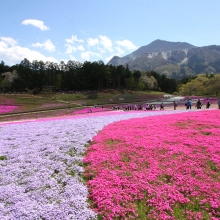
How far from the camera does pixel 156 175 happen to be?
31.6 feet

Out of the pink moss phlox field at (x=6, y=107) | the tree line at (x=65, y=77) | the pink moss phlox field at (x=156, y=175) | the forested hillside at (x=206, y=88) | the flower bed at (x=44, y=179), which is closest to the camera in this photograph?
the flower bed at (x=44, y=179)

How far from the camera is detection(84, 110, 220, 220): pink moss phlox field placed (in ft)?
24.3

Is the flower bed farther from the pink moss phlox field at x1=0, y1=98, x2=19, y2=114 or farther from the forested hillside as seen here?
the forested hillside

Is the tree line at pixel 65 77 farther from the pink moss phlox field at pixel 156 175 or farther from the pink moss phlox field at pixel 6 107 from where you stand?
the pink moss phlox field at pixel 156 175

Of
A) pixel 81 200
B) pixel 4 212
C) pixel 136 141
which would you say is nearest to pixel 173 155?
pixel 136 141

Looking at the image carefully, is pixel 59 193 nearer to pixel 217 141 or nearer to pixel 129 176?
pixel 129 176

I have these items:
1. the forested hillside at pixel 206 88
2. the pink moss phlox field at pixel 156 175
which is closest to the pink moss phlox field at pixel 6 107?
the pink moss phlox field at pixel 156 175

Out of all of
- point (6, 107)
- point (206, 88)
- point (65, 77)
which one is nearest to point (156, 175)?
point (6, 107)

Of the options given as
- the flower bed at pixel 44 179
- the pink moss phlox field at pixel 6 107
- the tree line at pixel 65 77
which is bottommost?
the flower bed at pixel 44 179

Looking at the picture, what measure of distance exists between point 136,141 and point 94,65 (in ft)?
335

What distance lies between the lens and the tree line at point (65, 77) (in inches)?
3976

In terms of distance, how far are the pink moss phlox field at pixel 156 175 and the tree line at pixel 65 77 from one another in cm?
8764

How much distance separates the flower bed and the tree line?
277 feet

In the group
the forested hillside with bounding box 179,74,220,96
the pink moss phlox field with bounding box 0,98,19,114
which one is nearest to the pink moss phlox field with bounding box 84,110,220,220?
the pink moss phlox field with bounding box 0,98,19,114
